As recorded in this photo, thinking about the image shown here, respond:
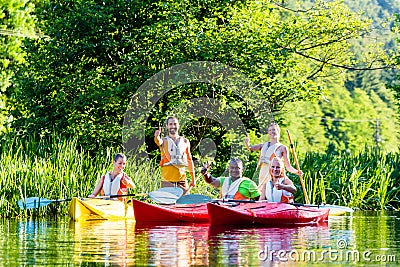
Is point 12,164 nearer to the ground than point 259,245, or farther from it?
farther from it

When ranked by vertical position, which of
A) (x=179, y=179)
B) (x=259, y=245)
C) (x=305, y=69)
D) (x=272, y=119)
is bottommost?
(x=259, y=245)

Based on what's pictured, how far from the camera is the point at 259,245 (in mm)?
10016

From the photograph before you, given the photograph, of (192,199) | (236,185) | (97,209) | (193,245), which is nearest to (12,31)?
(97,209)

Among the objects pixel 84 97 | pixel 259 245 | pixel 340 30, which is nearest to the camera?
pixel 259 245

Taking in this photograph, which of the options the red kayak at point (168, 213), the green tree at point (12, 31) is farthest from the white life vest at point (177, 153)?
the green tree at point (12, 31)

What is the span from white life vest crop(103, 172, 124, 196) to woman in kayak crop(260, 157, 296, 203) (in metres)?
2.38

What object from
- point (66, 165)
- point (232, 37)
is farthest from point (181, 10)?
point (66, 165)

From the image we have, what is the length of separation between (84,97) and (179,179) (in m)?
6.62

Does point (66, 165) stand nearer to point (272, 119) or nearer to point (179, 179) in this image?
point (179, 179)

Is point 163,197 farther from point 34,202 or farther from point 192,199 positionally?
point 34,202

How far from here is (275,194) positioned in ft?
44.2

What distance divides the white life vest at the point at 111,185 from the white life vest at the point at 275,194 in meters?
2.46

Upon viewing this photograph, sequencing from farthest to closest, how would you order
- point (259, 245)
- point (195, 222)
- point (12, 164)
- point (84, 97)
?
point (84, 97) → point (12, 164) → point (195, 222) → point (259, 245)

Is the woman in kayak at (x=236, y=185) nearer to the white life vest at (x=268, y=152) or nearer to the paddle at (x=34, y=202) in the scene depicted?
the white life vest at (x=268, y=152)
